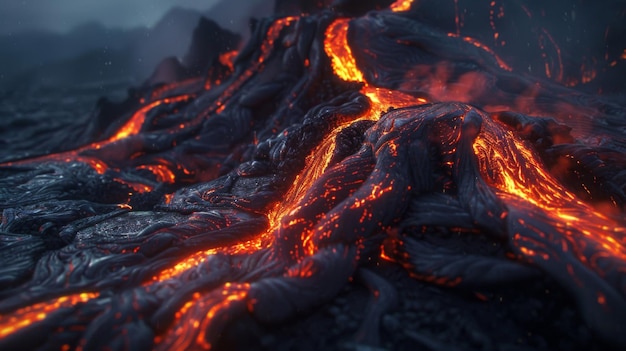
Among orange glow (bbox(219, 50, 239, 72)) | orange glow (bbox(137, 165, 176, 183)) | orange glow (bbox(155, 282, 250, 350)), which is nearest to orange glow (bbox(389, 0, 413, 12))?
orange glow (bbox(219, 50, 239, 72))

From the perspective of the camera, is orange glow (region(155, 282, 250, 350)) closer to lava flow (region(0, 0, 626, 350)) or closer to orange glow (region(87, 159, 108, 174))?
lava flow (region(0, 0, 626, 350))

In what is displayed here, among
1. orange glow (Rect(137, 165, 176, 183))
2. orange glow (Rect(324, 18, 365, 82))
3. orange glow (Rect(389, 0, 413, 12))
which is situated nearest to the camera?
orange glow (Rect(137, 165, 176, 183))

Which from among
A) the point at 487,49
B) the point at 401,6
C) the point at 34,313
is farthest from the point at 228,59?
the point at 34,313

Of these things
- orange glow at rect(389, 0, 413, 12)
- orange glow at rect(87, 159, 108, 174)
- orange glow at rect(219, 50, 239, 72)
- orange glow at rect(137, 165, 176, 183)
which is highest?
orange glow at rect(389, 0, 413, 12)

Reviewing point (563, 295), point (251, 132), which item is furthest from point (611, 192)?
point (251, 132)

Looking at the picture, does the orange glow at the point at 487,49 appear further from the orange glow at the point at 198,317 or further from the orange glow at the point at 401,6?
the orange glow at the point at 198,317
